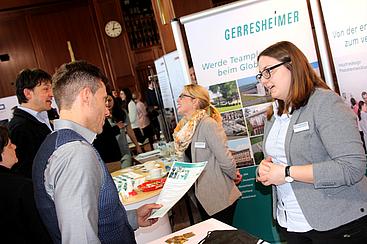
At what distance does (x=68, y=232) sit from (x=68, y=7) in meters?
8.47

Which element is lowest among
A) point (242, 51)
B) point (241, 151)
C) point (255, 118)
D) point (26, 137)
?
point (241, 151)

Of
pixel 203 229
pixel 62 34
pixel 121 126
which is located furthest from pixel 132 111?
pixel 203 229

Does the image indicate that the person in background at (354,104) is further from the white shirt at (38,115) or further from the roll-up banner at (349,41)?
the white shirt at (38,115)

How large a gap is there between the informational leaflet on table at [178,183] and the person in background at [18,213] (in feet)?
1.95

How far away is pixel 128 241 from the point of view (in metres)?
1.32

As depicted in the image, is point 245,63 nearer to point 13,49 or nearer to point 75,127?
point 75,127

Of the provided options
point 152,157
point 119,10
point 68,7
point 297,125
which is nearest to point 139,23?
point 119,10

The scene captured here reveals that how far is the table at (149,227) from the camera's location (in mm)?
2473

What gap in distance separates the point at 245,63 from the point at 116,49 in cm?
661

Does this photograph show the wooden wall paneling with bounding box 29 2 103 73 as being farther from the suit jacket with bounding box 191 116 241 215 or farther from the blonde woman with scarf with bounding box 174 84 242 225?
the suit jacket with bounding box 191 116 241 215

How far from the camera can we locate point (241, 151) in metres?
2.91

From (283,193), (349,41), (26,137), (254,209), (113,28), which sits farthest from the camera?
(113,28)

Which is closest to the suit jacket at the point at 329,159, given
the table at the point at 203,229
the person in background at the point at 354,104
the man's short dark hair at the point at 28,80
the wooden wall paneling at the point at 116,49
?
the table at the point at 203,229

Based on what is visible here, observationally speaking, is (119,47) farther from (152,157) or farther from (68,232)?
(68,232)
